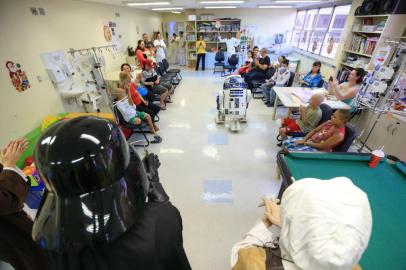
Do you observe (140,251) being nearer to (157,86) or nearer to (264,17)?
(157,86)

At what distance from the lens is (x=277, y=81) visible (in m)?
4.70

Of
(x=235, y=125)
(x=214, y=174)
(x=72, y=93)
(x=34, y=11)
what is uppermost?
(x=34, y=11)

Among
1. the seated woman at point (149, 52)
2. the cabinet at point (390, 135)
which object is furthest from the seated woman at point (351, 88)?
the seated woman at point (149, 52)

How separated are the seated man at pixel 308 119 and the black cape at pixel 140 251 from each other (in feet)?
8.75

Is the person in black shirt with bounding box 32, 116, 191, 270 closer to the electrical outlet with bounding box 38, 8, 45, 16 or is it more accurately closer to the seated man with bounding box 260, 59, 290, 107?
the electrical outlet with bounding box 38, 8, 45, 16

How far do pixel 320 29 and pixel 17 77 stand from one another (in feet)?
25.0

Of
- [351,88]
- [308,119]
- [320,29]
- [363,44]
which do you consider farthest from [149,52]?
[320,29]

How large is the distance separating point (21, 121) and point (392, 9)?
5.66m

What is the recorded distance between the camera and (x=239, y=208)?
7.30 feet

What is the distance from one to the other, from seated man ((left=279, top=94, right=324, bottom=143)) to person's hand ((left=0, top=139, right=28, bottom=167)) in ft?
9.71

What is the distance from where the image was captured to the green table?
1085 millimetres

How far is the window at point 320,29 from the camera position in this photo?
17.0ft

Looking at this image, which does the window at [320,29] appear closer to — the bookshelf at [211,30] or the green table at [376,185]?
the bookshelf at [211,30]

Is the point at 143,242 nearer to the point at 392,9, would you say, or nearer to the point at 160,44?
the point at 392,9
